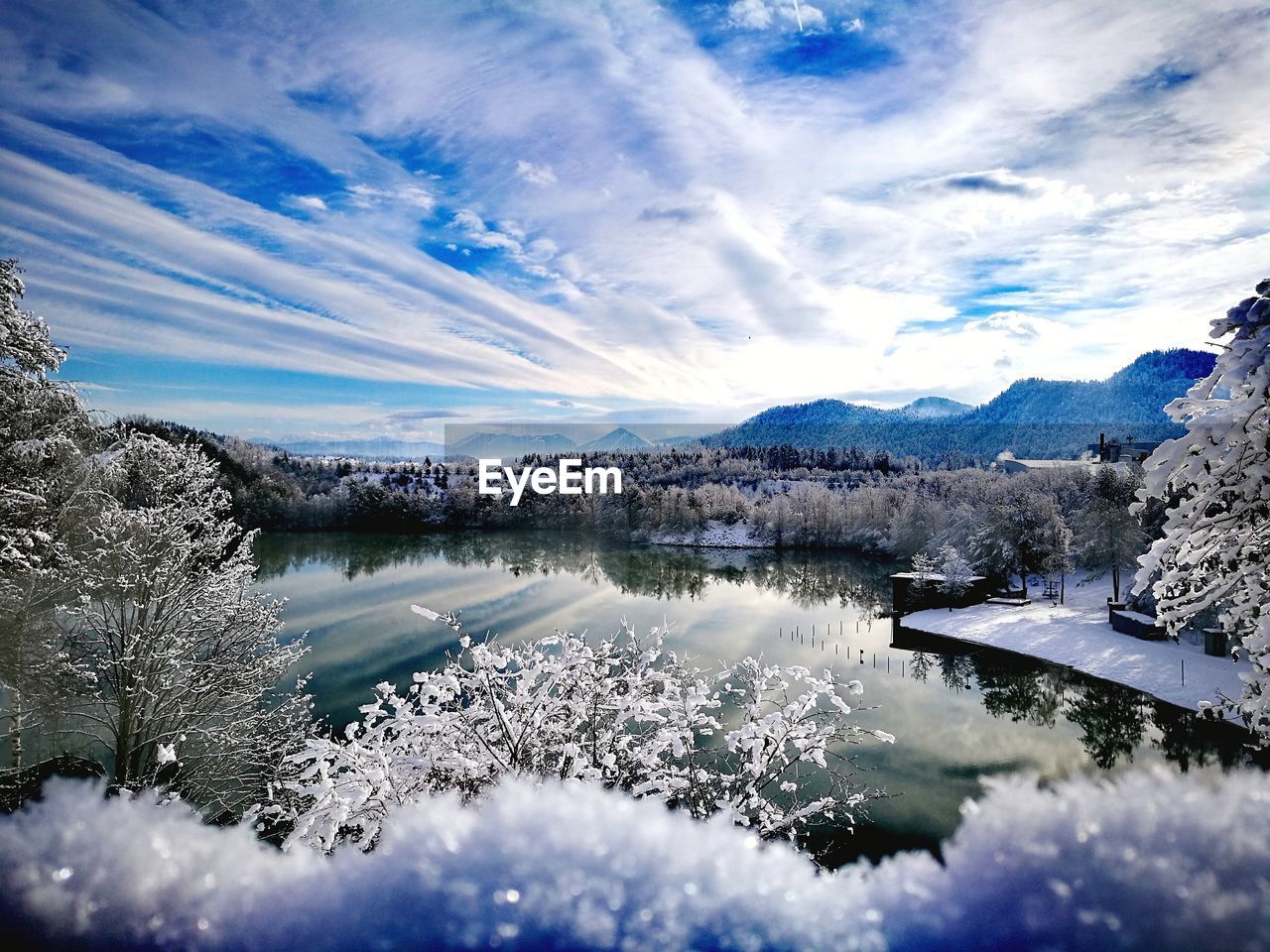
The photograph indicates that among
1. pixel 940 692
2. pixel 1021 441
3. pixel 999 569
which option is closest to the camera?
pixel 940 692

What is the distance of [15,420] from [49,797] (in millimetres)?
8216

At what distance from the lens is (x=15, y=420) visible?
7422mm

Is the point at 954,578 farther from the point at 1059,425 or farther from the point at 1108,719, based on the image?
the point at 1059,425

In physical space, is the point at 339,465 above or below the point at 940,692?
above

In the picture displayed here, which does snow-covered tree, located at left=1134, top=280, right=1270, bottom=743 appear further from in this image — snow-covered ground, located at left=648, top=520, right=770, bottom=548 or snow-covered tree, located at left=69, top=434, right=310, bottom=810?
snow-covered ground, located at left=648, top=520, right=770, bottom=548

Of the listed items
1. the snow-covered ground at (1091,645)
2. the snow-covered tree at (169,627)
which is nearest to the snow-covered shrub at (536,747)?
the snow-covered tree at (169,627)

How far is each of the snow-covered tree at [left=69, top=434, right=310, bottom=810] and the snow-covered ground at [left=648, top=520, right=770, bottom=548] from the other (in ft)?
201

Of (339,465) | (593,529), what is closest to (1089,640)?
(593,529)

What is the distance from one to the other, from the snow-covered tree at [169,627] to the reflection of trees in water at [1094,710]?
21054mm

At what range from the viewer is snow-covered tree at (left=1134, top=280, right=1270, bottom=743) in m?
3.33

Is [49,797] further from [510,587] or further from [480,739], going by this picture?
[510,587]

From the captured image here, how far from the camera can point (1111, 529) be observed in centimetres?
3791

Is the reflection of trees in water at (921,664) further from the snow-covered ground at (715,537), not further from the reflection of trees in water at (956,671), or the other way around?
the snow-covered ground at (715,537)

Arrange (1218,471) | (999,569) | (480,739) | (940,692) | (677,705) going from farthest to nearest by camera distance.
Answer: (999,569) → (940,692) → (677,705) → (480,739) → (1218,471)
